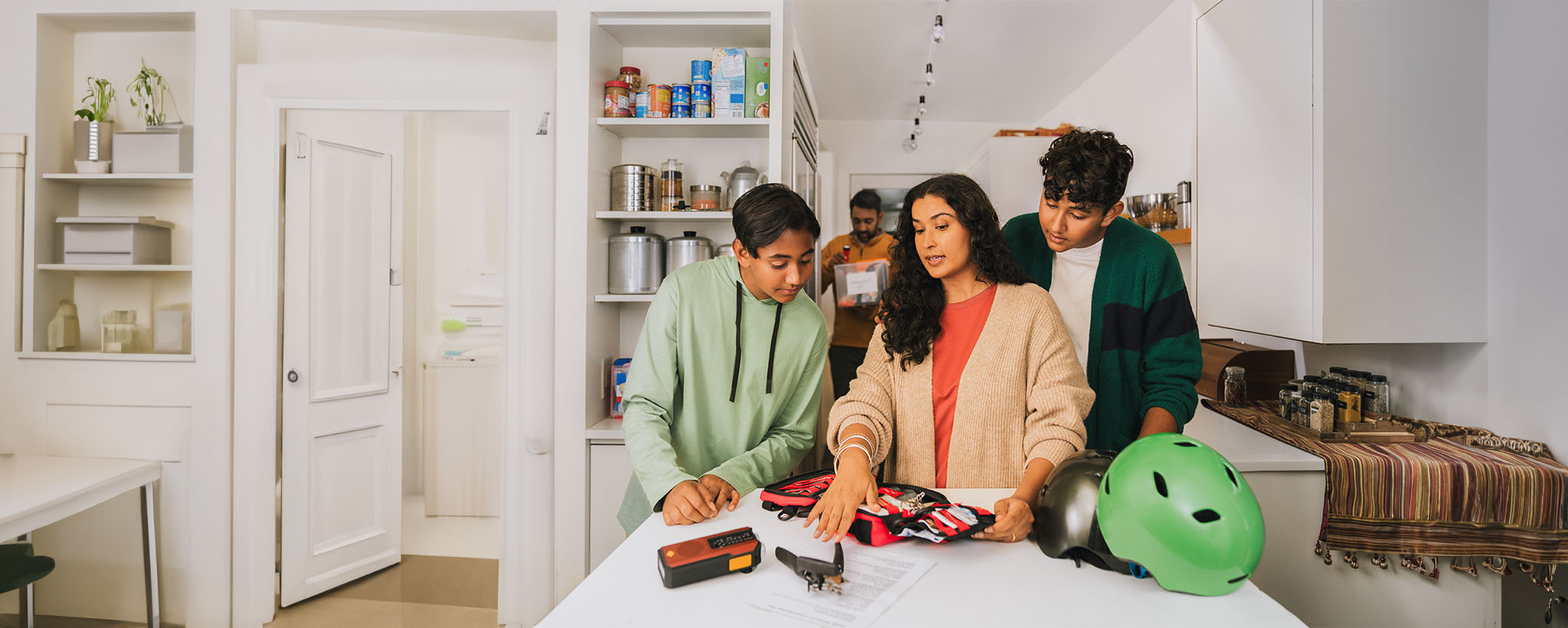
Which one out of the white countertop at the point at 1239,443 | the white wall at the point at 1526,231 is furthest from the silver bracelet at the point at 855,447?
the white wall at the point at 1526,231

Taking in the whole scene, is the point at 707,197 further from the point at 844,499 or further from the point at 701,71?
the point at 844,499

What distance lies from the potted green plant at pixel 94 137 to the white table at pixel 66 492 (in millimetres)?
1060

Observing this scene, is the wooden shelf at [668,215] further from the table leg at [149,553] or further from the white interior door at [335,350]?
the table leg at [149,553]

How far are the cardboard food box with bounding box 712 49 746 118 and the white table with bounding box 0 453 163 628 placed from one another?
2.41m

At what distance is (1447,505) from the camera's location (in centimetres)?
169

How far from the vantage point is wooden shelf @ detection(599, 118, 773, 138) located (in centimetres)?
235

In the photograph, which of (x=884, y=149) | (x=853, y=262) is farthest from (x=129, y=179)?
(x=884, y=149)

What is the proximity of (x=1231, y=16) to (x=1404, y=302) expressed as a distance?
3.47 ft

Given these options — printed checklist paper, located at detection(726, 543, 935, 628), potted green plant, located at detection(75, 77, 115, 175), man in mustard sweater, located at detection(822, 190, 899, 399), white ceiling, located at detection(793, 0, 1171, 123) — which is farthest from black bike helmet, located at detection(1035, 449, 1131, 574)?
potted green plant, located at detection(75, 77, 115, 175)

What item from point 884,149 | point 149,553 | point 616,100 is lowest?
point 149,553

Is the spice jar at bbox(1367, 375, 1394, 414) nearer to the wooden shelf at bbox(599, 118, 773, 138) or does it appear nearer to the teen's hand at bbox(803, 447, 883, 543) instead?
the teen's hand at bbox(803, 447, 883, 543)

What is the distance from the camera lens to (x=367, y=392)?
8.93 ft

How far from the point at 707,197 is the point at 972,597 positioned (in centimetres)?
179

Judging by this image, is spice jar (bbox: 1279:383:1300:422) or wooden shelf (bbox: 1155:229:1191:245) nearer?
spice jar (bbox: 1279:383:1300:422)
